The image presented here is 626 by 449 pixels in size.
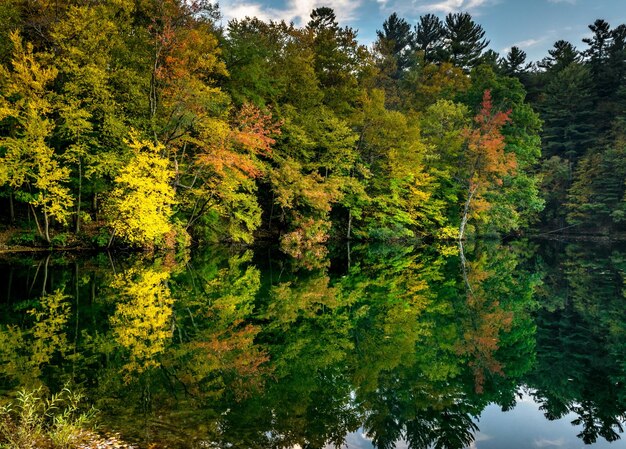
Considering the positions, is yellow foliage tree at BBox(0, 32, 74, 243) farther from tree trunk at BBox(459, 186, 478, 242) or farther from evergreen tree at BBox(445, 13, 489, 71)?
evergreen tree at BBox(445, 13, 489, 71)

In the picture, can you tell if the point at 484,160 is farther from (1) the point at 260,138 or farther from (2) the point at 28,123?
(2) the point at 28,123

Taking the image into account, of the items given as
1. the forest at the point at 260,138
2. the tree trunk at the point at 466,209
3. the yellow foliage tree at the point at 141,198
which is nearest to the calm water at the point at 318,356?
the yellow foliage tree at the point at 141,198

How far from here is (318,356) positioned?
9.57 metres

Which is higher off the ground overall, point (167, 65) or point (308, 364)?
point (167, 65)

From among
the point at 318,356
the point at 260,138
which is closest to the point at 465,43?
the point at 260,138

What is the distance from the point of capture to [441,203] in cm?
4053

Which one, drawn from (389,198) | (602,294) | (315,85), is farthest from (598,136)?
(602,294)

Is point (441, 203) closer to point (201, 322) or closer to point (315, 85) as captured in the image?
point (315, 85)

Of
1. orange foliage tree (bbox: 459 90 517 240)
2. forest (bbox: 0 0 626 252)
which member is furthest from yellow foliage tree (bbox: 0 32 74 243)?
orange foliage tree (bbox: 459 90 517 240)

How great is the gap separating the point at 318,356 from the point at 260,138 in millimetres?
18412

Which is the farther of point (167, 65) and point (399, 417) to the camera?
point (167, 65)

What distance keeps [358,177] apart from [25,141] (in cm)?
2425

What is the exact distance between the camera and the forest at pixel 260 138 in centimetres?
2248

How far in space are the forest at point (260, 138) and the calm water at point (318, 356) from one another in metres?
6.89
